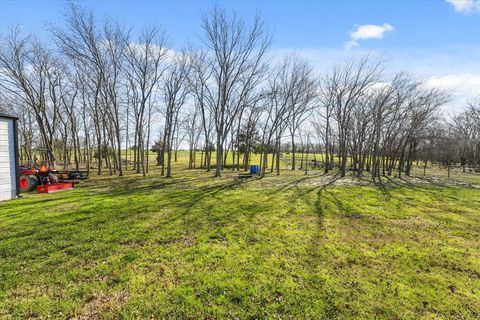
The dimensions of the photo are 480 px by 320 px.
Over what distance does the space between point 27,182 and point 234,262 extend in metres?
12.3

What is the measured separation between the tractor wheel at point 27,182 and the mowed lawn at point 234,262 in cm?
316

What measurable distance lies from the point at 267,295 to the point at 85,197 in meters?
9.81

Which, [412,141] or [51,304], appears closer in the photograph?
[51,304]

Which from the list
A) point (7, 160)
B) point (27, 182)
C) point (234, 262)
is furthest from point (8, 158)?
point (234, 262)

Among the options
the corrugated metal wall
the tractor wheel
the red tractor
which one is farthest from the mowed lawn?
the tractor wheel

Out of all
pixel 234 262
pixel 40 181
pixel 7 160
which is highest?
pixel 7 160

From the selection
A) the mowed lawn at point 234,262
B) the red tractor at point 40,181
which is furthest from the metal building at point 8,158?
the red tractor at point 40,181

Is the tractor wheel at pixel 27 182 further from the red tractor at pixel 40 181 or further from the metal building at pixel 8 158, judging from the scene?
the metal building at pixel 8 158

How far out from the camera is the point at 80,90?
22.5 metres

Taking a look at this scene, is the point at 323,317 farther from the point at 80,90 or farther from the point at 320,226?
the point at 80,90

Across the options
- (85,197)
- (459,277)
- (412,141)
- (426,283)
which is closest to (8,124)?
(85,197)

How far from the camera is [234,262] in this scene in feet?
15.7

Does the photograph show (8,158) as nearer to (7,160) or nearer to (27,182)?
(7,160)

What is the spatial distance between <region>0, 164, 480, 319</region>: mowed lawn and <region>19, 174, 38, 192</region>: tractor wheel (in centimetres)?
316
